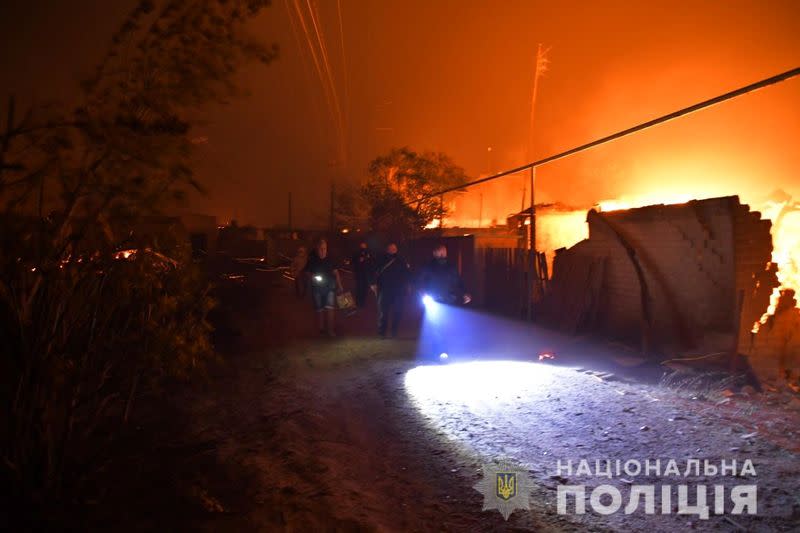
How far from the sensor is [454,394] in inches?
229

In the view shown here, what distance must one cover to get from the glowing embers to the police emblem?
140 centimetres

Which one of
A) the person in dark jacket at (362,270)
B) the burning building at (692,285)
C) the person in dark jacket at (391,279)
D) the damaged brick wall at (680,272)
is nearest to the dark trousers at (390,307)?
the person in dark jacket at (391,279)

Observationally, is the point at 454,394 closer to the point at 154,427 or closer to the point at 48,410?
the point at 154,427

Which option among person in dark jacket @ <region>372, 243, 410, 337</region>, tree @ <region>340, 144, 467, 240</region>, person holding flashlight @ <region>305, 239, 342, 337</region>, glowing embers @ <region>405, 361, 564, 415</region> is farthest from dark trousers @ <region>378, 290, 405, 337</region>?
tree @ <region>340, 144, 467, 240</region>

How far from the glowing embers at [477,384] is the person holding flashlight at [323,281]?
10.0 feet

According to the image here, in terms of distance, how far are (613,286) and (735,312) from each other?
8.91ft

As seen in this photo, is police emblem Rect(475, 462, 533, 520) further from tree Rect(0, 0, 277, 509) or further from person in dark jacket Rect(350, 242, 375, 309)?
person in dark jacket Rect(350, 242, 375, 309)

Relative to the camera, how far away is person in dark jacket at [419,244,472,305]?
8.60 metres

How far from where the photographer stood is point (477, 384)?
6.23 metres

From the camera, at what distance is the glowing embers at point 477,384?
553cm

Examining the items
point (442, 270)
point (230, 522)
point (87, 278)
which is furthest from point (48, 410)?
point (442, 270)

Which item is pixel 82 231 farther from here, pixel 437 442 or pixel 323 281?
pixel 323 281

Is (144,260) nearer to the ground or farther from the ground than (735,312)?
farther from the ground

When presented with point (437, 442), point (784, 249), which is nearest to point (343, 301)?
point (437, 442)
